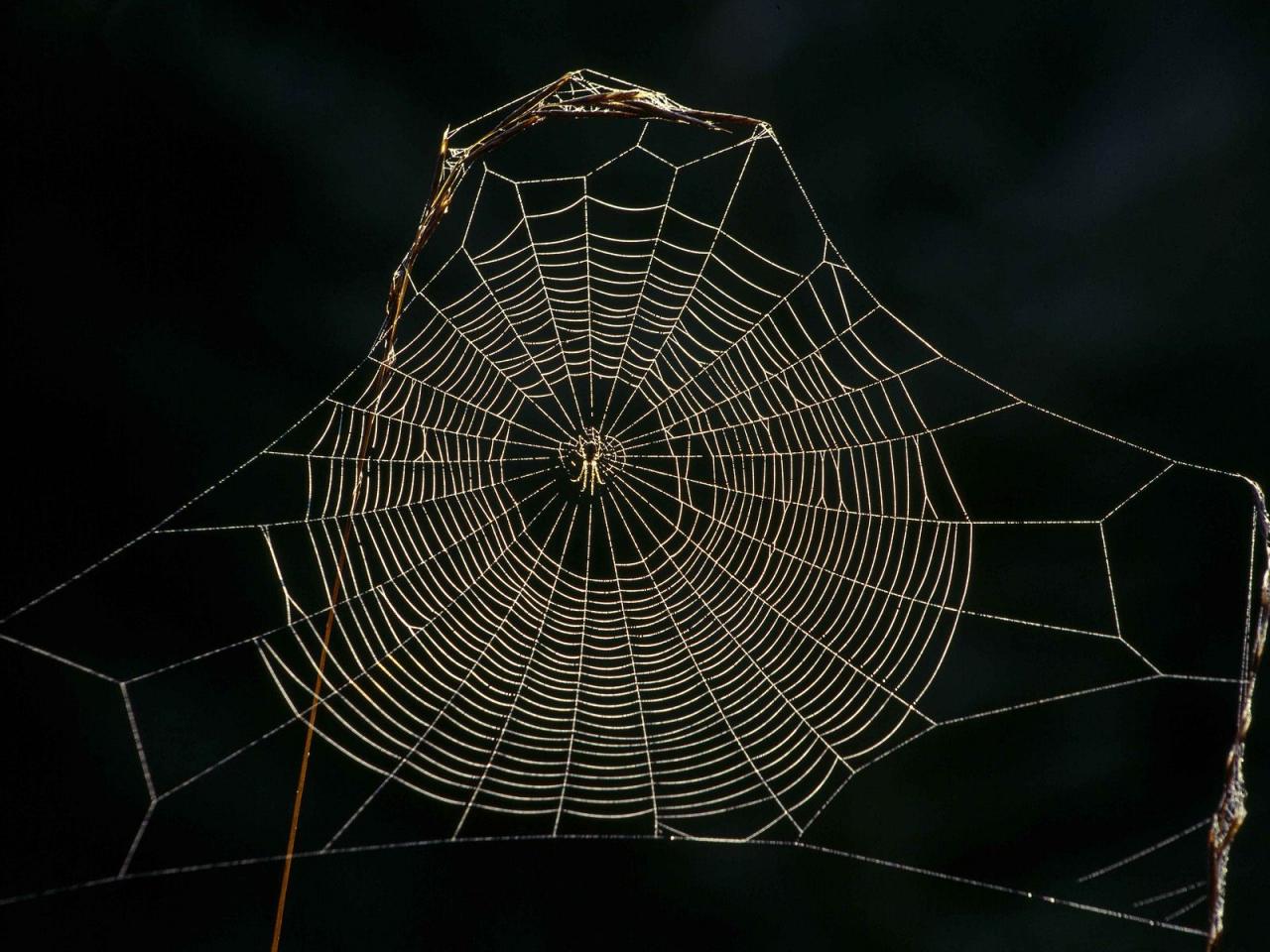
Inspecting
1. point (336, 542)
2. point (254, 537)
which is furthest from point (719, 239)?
point (254, 537)

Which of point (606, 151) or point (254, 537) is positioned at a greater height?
point (606, 151)

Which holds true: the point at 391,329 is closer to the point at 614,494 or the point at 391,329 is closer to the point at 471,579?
the point at 471,579

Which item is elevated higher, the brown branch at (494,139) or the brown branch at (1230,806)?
the brown branch at (494,139)

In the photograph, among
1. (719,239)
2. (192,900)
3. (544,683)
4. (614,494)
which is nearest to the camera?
(544,683)

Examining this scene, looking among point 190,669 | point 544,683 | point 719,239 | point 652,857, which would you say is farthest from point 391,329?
point 652,857

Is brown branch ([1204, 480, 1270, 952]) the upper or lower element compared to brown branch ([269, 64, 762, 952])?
lower

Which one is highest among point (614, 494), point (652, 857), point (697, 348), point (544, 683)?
point (697, 348)

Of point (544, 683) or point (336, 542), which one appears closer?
point (544, 683)

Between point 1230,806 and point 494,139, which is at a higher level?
point 494,139

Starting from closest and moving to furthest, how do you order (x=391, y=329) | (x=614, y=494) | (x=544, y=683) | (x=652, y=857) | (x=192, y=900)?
(x=391, y=329), (x=544, y=683), (x=614, y=494), (x=192, y=900), (x=652, y=857)
